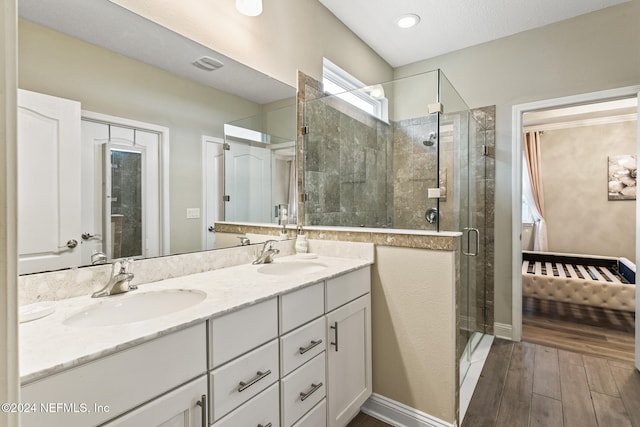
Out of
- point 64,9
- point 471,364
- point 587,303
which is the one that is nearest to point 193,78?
point 64,9

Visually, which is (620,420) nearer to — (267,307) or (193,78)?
(267,307)

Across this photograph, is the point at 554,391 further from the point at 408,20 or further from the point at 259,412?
the point at 408,20

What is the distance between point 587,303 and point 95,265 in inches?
164

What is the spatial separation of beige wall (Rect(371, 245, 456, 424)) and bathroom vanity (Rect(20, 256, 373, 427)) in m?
0.12

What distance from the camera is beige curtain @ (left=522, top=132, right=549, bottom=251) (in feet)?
16.1

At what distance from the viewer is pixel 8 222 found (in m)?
0.45

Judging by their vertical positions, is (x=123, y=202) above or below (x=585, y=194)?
below

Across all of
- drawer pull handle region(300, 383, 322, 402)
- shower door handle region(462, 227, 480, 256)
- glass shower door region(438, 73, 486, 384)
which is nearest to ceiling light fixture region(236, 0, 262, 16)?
glass shower door region(438, 73, 486, 384)

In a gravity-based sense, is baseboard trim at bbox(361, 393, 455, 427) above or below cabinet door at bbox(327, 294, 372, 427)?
below

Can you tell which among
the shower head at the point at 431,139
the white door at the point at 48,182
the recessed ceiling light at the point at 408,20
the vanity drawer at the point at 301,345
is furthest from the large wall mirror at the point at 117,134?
the recessed ceiling light at the point at 408,20

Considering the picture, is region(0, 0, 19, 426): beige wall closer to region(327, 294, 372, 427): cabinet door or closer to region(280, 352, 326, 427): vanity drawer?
region(280, 352, 326, 427): vanity drawer

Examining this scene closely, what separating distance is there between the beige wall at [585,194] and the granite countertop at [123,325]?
16.5 feet

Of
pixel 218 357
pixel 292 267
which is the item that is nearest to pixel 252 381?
pixel 218 357

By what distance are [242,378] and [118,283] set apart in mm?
579
